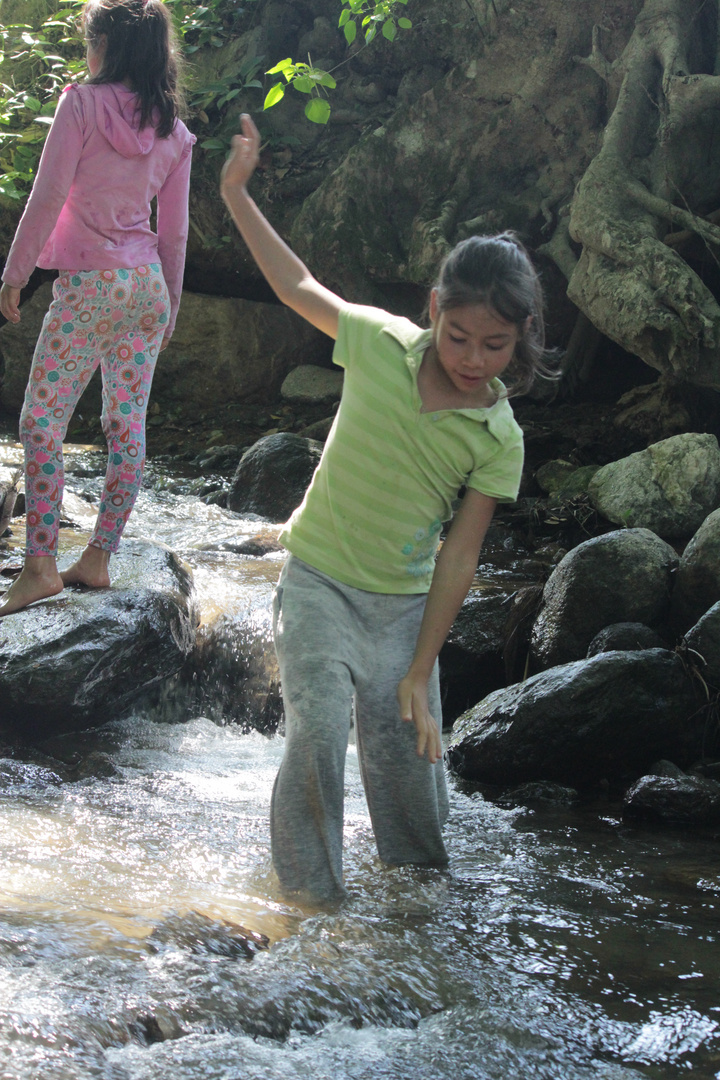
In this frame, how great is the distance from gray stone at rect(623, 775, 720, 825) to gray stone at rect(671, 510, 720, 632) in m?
1.33

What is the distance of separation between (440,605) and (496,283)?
769 mm

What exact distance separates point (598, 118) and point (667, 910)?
8369 mm

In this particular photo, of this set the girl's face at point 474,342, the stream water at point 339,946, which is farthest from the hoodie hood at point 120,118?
the stream water at point 339,946

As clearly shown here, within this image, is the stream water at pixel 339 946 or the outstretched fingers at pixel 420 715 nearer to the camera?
the stream water at pixel 339 946

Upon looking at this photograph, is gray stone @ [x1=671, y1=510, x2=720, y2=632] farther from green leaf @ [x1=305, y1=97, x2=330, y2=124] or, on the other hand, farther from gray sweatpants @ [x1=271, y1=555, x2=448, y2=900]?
green leaf @ [x1=305, y1=97, x2=330, y2=124]

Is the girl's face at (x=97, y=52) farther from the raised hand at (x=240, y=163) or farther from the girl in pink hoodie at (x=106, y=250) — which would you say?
the raised hand at (x=240, y=163)

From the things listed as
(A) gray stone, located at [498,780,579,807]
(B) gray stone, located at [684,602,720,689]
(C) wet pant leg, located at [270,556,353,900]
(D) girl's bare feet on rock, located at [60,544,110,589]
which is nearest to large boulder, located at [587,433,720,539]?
(B) gray stone, located at [684,602,720,689]

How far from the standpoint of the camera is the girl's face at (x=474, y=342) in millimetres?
2373

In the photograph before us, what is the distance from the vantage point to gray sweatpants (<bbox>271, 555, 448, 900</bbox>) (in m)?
2.42

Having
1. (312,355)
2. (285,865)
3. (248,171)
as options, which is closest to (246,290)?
(312,355)

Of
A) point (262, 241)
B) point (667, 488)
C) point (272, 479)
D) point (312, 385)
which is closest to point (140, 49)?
point (262, 241)

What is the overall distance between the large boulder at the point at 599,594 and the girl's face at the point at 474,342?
2646 mm

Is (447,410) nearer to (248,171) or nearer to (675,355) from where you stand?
(248,171)

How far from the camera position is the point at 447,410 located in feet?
8.16
